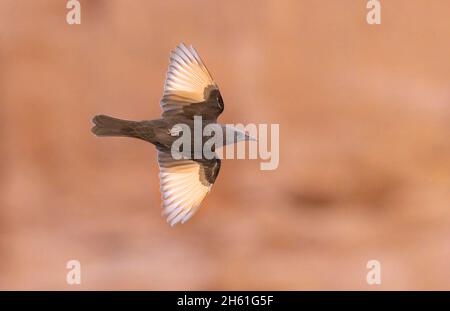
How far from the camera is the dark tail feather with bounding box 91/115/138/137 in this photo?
1307mm

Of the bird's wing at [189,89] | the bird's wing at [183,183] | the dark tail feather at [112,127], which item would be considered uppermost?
the bird's wing at [189,89]

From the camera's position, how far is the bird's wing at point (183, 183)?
1.37 meters

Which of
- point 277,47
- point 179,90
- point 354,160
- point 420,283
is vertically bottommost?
point 420,283

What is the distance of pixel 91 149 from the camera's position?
193cm

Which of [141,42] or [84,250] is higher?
[141,42]

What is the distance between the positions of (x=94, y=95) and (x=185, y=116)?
61 cm

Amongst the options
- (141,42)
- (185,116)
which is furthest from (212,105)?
(141,42)

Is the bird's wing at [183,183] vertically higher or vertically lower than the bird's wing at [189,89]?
lower

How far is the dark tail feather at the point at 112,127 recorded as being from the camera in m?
1.31

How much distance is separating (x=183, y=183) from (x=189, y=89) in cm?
16

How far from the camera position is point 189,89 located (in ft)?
4.51

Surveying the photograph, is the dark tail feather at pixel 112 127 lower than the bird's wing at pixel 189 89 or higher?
lower

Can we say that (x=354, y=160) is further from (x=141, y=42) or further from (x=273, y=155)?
(x=141, y=42)

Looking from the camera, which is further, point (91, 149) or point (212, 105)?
point (91, 149)
